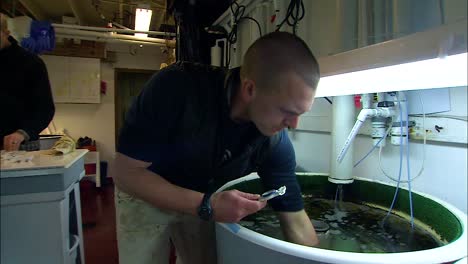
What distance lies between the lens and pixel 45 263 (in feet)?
2.12

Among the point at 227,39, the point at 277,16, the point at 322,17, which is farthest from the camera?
Result: the point at 227,39

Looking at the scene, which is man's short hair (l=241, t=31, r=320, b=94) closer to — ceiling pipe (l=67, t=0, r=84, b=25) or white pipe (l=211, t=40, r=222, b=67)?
white pipe (l=211, t=40, r=222, b=67)

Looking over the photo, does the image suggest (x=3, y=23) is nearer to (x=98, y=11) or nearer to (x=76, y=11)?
(x=76, y=11)

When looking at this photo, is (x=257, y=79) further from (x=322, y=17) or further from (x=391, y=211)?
(x=322, y=17)

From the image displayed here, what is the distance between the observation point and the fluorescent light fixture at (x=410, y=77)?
317 millimetres

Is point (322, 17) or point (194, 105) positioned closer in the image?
point (194, 105)

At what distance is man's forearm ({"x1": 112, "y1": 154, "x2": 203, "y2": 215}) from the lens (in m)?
0.54

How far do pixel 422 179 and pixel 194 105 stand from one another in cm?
55

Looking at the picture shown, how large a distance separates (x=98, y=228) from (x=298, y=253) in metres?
1.73

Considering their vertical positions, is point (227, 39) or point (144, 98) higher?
point (227, 39)

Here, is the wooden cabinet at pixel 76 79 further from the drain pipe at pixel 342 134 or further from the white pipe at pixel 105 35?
the drain pipe at pixel 342 134

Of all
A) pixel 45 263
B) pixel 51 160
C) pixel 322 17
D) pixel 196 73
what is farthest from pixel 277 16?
pixel 45 263

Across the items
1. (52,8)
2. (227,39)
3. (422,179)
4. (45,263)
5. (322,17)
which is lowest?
(45,263)

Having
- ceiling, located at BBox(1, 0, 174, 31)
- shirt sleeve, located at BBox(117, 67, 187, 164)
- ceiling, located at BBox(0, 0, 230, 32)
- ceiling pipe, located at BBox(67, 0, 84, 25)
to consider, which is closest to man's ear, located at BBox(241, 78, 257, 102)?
shirt sleeve, located at BBox(117, 67, 187, 164)
